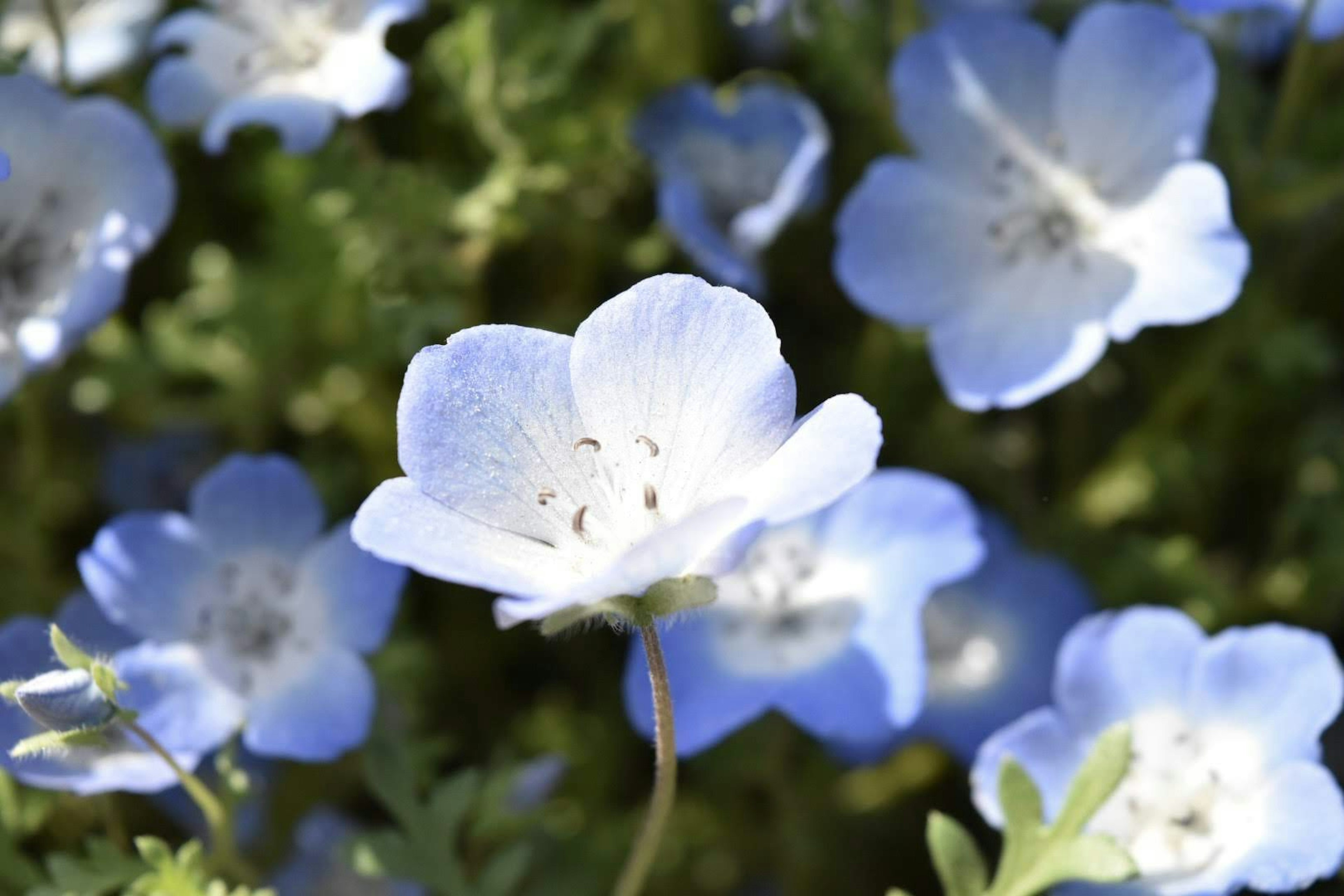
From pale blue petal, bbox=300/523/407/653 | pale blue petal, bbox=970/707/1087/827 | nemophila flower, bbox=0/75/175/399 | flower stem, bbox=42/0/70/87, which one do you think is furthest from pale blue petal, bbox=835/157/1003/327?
flower stem, bbox=42/0/70/87

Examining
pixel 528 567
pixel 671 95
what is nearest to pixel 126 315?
pixel 671 95

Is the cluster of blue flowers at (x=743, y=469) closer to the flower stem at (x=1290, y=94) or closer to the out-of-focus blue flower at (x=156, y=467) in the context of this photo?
the flower stem at (x=1290, y=94)

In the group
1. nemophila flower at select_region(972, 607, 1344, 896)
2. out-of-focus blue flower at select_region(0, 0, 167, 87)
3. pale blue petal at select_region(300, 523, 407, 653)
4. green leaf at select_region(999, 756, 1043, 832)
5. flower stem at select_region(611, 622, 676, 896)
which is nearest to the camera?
flower stem at select_region(611, 622, 676, 896)

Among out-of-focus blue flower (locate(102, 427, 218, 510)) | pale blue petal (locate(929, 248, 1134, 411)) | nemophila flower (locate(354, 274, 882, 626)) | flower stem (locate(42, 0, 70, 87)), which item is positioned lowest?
out-of-focus blue flower (locate(102, 427, 218, 510))

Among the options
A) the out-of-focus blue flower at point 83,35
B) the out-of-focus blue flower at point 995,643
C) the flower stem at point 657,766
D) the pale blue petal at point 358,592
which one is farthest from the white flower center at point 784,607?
the out-of-focus blue flower at point 83,35

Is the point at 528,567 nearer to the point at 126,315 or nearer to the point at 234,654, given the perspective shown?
the point at 234,654

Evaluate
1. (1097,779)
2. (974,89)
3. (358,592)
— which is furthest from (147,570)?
(974,89)

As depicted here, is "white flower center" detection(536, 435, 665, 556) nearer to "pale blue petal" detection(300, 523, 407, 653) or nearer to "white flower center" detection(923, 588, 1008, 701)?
"pale blue petal" detection(300, 523, 407, 653)
